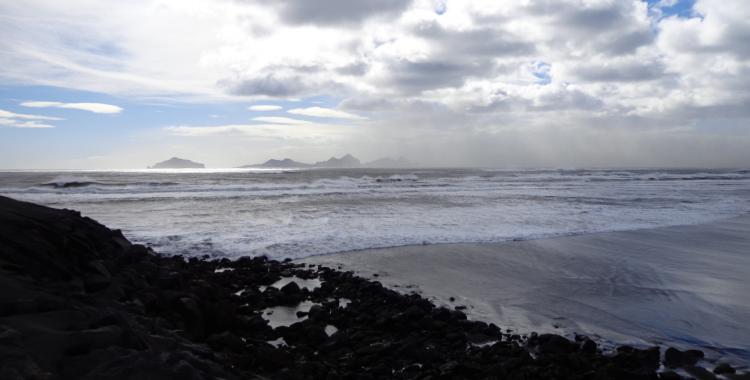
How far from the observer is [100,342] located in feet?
12.7

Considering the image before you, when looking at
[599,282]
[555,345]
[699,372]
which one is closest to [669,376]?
[699,372]

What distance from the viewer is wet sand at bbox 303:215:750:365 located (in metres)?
6.85

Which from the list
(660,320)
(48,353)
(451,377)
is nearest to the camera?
(48,353)

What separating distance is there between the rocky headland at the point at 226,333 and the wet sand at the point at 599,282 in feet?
2.90

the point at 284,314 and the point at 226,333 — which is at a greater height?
the point at 226,333

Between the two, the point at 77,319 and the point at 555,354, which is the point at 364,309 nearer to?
the point at 555,354

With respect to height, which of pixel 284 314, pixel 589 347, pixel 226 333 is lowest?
pixel 284 314

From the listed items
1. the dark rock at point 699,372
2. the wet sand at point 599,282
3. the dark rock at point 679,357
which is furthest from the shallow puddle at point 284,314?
the dark rock at point 699,372

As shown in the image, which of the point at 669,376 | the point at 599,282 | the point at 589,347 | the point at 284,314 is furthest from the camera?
the point at 599,282

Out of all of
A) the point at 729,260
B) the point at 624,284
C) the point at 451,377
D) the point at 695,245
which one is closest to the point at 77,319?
the point at 451,377

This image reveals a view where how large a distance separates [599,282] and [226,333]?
25.0ft

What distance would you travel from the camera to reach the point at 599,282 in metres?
9.49

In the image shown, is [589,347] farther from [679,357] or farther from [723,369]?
[723,369]

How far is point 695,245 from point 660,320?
8047 millimetres
